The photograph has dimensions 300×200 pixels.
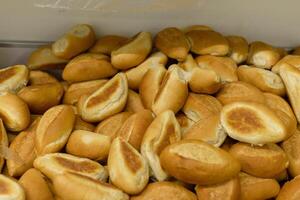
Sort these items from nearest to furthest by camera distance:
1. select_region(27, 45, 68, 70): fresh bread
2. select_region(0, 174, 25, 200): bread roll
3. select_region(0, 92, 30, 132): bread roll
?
select_region(0, 174, 25, 200): bread roll
select_region(0, 92, 30, 132): bread roll
select_region(27, 45, 68, 70): fresh bread

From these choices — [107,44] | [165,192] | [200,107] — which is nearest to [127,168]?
[165,192]

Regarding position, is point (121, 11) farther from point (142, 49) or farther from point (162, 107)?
point (162, 107)

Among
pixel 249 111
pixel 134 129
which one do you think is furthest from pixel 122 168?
pixel 249 111

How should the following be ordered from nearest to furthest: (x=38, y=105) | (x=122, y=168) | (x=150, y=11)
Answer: (x=122, y=168) → (x=38, y=105) → (x=150, y=11)

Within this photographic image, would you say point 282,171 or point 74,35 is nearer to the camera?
point 282,171

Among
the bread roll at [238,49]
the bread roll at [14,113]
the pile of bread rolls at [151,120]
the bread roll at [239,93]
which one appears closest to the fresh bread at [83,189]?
the pile of bread rolls at [151,120]

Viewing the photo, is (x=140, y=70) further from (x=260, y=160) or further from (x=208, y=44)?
(x=260, y=160)

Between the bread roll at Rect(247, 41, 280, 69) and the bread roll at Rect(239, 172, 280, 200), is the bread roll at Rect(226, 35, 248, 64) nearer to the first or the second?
the bread roll at Rect(247, 41, 280, 69)

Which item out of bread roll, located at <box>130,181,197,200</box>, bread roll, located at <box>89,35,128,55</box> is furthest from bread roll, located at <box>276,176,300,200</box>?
bread roll, located at <box>89,35,128,55</box>
